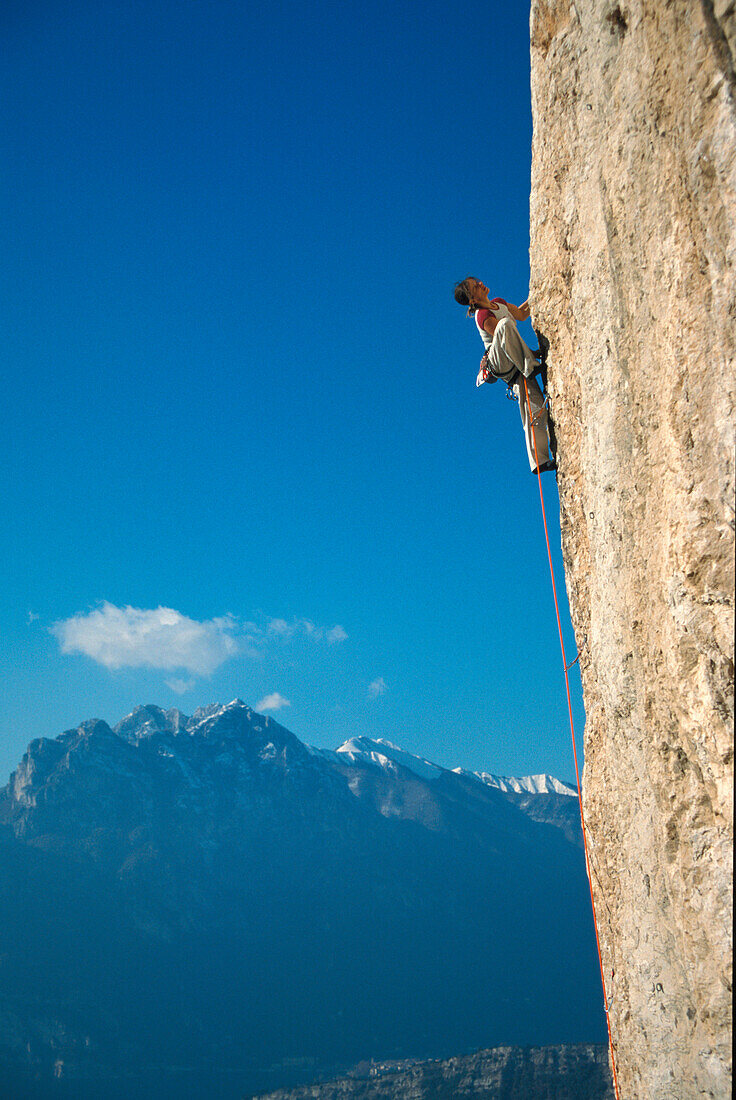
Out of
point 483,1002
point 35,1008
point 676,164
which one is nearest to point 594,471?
point 676,164

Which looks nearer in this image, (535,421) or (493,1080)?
(535,421)

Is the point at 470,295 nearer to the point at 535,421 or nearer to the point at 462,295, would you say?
the point at 462,295

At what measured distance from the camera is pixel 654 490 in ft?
14.5

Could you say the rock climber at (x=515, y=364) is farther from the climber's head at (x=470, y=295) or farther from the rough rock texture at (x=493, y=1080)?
A: the rough rock texture at (x=493, y=1080)

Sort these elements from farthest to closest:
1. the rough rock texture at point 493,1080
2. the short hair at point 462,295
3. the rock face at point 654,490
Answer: the rough rock texture at point 493,1080 < the short hair at point 462,295 < the rock face at point 654,490

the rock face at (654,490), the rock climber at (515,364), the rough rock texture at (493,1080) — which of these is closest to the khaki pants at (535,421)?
the rock climber at (515,364)

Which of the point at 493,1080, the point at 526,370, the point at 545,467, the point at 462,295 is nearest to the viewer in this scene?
the point at 526,370

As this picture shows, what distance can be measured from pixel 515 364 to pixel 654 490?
2500 mm

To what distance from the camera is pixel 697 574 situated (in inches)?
153

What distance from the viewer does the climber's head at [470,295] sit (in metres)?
7.03

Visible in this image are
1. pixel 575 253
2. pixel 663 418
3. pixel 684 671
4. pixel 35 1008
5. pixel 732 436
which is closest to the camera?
pixel 732 436

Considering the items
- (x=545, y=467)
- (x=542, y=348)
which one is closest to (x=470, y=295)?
(x=542, y=348)

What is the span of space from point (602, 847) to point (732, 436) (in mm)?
3157

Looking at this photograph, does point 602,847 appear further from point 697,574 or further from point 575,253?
point 575,253
